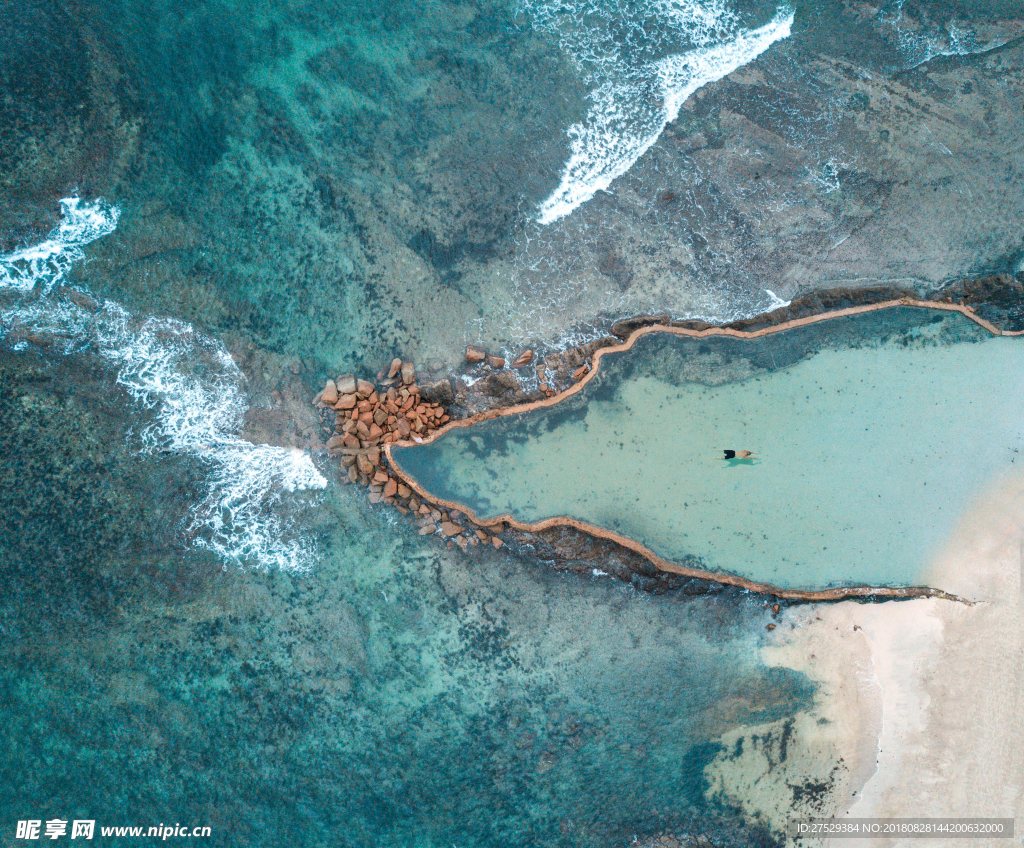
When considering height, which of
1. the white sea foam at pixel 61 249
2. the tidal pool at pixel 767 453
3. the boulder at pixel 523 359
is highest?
the white sea foam at pixel 61 249

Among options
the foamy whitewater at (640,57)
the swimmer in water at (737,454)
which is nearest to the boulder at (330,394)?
the foamy whitewater at (640,57)

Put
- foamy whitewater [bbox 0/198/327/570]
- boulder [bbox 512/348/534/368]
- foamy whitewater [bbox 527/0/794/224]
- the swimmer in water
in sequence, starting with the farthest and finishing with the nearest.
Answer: foamy whitewater [bbox 527/0/794/224], boulder [bbox 512/348/534/368], foamy whitewater [bbox 0/198/327/570], the swimmer in water

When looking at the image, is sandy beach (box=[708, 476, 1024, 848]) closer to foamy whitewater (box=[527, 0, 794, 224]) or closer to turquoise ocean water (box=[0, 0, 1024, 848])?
turquoise ocean water (box=[0, 0, 1024, 848])

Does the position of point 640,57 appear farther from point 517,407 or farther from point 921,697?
point 921,697

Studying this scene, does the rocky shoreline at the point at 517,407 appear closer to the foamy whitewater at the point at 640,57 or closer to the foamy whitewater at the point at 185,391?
the foamy whitewater at the point at 185,391

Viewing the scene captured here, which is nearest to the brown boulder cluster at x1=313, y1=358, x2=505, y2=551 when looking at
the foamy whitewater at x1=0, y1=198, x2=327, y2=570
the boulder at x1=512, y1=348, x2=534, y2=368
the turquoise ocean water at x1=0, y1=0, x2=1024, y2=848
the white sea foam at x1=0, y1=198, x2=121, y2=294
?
the turquoise ocean water at x1=0, y1=0, x2=1024, y2=848

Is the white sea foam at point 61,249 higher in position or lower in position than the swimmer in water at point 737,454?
higher
